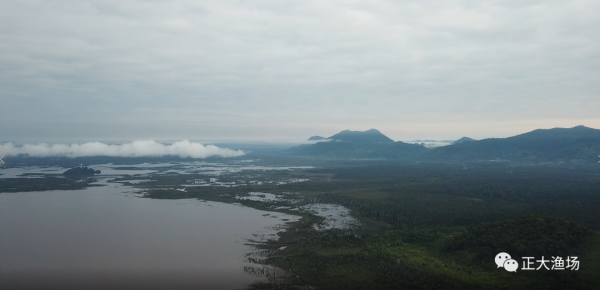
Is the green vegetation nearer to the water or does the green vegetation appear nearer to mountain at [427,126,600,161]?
the water

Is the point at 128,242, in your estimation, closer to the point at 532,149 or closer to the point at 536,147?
the point at 532,149

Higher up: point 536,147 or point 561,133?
point 561,133

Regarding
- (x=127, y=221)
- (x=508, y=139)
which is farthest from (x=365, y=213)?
(x=508, y=139)

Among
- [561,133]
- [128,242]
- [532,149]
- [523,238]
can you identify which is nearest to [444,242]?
[523,238]

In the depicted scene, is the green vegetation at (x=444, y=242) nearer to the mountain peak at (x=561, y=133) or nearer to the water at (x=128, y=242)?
the water at (x=128, y=242)

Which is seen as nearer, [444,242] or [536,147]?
[444,242]

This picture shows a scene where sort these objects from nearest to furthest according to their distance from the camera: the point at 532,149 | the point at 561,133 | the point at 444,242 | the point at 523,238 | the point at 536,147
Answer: the point at 523,238, the point at 444,242, the point at 532,149, the point at 536,147, the point at 561,133

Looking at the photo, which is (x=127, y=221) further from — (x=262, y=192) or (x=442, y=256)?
(x=442, y=256)

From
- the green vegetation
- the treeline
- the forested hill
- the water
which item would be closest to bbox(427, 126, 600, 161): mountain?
the forested hill
